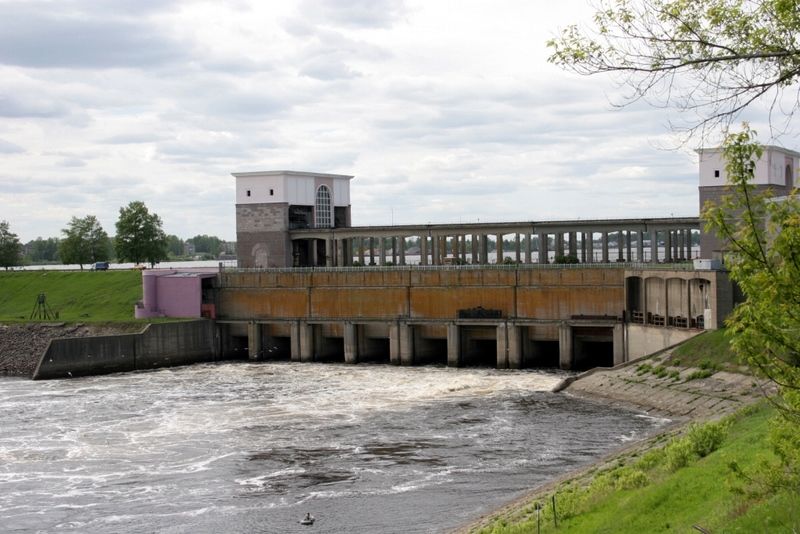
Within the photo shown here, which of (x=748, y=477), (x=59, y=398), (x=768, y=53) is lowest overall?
(x=59, y=398)

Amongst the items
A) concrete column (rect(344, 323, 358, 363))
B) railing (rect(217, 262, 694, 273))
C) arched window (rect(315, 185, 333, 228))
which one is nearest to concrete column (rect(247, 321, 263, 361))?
railing (rect(217, 262, 694, 273))

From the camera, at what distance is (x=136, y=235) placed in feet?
356

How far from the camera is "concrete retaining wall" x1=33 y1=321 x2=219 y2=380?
205 ft

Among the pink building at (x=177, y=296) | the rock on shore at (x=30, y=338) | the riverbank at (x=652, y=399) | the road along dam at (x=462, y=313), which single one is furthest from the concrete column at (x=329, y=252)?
the riverbank at (x=652, y=399)

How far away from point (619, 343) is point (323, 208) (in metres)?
36.3

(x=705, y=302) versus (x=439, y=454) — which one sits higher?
(x=705, y=302)

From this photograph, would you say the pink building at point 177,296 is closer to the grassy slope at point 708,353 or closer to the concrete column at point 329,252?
the concrete column at point 329,252

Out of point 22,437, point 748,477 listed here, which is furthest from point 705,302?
point 748,477

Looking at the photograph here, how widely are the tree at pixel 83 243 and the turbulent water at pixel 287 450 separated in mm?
62822

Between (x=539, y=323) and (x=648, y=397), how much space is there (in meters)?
19.7

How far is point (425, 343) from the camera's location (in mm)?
69188

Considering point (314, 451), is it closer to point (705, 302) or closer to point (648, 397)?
point (648, 397)

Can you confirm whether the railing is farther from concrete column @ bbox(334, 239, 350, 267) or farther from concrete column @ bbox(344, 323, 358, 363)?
concrete column @ bbox(334, 239, 350, 267)

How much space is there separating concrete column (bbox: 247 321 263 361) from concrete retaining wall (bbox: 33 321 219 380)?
2726mm
